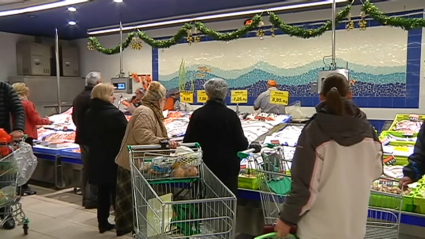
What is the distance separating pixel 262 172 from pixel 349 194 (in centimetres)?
75

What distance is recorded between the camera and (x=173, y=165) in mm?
2941

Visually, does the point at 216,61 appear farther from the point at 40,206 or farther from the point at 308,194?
the point at 308,194

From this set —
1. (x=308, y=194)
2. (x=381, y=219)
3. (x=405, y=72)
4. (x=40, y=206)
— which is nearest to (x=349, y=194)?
(x=308, y=194)

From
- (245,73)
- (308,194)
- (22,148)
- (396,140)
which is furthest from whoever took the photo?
(245,73)

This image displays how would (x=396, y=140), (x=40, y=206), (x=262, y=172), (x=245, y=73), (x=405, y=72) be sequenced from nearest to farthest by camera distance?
(x=262, y=172) < (x=396, y=140) < (x=40, y=206) < (x=405, y=72) < (x=245, y=73)

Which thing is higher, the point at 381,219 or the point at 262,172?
the point at 262,172

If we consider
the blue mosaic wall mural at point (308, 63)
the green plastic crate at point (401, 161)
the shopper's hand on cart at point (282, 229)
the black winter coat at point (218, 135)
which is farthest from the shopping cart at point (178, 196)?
the blue mosaic wall mural at point (308, 63)

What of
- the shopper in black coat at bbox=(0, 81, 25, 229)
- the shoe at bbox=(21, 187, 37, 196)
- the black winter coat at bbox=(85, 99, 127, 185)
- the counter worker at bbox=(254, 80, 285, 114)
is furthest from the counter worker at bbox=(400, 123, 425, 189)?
the shoe at bbox=(21, 187, 37, 196)

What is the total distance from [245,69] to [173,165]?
559cm

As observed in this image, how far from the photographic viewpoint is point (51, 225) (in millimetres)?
4562

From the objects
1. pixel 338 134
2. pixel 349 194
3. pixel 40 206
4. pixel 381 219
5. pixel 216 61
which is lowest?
→ pixel 40 206

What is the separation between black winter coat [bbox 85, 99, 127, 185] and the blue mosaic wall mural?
13.9 ft

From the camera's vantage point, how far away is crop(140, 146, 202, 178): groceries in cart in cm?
291

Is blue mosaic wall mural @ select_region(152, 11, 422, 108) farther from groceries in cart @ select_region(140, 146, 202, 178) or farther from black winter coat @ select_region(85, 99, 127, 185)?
groceries in cart @ select_region(140, 146, 202, 178)
